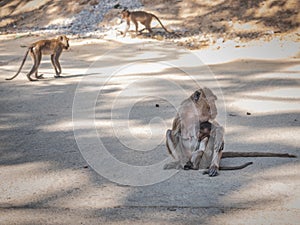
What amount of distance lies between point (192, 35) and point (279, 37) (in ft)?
9.26

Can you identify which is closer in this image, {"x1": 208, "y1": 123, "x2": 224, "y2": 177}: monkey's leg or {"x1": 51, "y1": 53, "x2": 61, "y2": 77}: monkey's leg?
{"x1": 208, "y1": 123, "x2": 224, "y2": 177}: monkey's leg

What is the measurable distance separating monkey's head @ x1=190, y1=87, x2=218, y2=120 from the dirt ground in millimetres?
635

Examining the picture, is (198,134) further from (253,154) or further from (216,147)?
(253,154)

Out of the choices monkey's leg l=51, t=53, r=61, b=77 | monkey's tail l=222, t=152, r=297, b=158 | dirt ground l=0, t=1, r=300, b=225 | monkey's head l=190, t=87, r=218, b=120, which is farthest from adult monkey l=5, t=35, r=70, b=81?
monkey's head l=190, t=87, r=218, b=120

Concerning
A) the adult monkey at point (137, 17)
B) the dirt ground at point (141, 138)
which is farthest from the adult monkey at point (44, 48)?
the adult monkey at point (137, 17)

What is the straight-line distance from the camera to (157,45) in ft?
50.5

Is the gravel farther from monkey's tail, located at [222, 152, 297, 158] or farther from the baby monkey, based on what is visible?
the baby monkey

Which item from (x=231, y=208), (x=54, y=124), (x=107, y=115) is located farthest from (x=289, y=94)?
(x=231, y=208)

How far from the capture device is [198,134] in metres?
4.92

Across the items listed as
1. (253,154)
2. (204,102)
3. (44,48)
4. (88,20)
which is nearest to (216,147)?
(204,102)

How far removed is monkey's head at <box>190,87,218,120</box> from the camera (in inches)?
191

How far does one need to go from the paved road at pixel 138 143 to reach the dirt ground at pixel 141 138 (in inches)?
0.6

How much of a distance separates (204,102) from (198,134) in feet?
1.00

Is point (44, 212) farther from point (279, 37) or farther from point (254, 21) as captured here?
point (254, 21)
